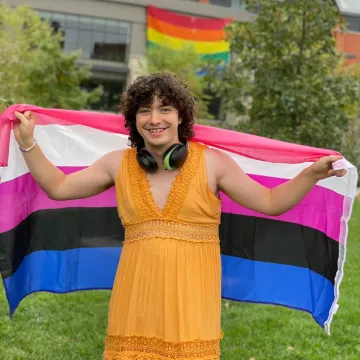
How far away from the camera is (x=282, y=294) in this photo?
3580mm

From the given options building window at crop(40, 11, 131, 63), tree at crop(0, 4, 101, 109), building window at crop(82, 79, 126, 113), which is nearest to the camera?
tree at crop(0, 4, 101, 109)

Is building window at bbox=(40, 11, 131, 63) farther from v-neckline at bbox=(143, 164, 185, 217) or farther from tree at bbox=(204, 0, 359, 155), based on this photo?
v-neckline at bbox=(143, 164, 185, 217)

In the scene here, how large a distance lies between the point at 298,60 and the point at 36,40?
18380 mm

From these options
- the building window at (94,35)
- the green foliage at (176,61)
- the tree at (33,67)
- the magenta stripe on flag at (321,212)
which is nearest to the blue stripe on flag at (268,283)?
the magenta stripe on flag at (321,212)

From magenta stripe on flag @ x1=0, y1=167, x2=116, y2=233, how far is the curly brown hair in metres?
0.98

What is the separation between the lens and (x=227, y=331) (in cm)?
535

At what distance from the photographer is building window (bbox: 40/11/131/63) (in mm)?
35312

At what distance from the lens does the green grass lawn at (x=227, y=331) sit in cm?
473

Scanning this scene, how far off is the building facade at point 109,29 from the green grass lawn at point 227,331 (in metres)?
30.1

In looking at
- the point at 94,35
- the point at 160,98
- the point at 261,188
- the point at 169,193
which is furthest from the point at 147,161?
the point at 94,35

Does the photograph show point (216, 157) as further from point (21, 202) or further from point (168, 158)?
point (21, 202)

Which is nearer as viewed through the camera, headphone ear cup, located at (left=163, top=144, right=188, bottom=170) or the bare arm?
headphone ear cup, located at (left=163, top=144, right=188, bottom=170)

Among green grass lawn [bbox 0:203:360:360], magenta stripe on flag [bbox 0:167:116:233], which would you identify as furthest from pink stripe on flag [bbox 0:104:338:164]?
green grass lawn [bbox 0:203:360:360]

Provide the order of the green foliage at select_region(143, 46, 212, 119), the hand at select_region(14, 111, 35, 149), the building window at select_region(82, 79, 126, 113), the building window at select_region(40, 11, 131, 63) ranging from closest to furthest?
1. the hand at select_region(14, 111, 35, 149)
2. the green foliage at select_region(143, 46, 212, 119)
3. the building window at select_region(40, 11, 131, 63)
4. the building window at select_region(82, 79, 126, 113)
